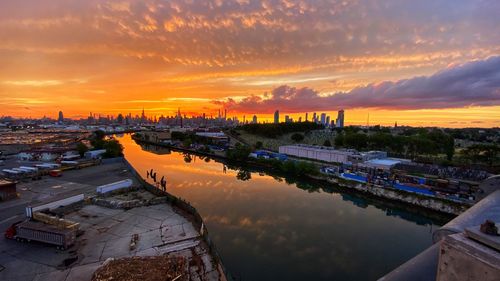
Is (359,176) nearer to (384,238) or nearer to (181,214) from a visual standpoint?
(384,238)

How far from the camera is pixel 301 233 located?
41.6 ft

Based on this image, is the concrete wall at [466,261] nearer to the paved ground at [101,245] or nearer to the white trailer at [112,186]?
the paved ground at [101,245]

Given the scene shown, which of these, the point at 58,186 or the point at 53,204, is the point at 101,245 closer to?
the point at 53,204

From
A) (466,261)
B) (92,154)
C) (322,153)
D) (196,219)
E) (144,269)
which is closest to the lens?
(466,261)

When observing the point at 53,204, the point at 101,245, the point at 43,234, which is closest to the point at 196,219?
the point at 101,245

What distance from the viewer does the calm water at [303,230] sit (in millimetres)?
9938

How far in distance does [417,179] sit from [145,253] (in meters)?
19.4

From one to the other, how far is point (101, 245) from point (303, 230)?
9.13 metres

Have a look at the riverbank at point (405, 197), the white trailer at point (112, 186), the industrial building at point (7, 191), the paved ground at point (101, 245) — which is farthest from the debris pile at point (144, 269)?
the riverbank at point (405, 197)

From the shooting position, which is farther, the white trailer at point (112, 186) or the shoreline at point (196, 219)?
the white trailer at point (112, 186)

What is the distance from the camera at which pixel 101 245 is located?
966cm

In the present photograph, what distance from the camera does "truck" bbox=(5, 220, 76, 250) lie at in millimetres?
9289

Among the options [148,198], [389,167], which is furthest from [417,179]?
[148,198]

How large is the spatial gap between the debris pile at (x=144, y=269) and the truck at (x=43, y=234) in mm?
2588
